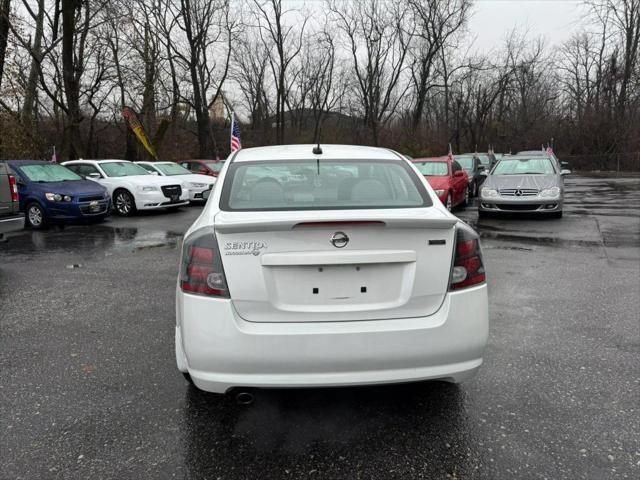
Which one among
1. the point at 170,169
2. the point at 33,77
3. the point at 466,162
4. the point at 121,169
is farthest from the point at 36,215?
the point at 33,77

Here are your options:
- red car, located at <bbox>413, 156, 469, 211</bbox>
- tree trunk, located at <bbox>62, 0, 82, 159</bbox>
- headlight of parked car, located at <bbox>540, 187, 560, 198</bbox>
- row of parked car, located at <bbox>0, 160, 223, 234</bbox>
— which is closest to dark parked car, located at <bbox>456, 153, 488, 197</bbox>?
red car, located at <bbox>413, 156, 469, 211</bbox>

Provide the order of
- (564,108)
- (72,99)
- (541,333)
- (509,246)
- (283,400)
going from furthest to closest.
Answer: (564,108), (72,99), (509,246), (541,333), (283,400)

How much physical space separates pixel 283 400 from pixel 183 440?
27.0 inches

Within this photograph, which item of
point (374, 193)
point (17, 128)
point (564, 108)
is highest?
point (564, 108)

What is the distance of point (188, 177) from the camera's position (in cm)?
1675

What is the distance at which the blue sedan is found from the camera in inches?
453

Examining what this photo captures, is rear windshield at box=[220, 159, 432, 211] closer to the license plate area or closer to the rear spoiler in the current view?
the rear spoiler

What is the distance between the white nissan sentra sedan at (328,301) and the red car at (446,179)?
10202 mm

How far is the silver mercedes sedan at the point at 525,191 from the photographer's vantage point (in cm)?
1155

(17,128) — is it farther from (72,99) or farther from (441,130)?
(441,130)

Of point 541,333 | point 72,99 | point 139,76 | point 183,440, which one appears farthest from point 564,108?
point 183,440

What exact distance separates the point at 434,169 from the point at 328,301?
39.8 feet

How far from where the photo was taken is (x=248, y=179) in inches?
135

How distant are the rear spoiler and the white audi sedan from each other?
13.6m
